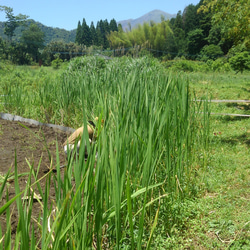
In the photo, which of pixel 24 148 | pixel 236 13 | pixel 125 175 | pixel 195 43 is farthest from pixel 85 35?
pixel 125 175

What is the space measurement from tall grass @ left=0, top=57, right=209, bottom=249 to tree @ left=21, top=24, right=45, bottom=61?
3882 centimetres

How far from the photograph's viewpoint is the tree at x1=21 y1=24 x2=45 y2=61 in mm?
39812

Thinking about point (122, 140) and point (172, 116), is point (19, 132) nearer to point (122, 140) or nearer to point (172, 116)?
point (172, 116)

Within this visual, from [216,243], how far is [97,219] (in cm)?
105

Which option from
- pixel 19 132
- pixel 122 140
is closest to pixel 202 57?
pixel 19 132

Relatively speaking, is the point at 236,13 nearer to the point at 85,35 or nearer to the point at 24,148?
the point at 24,148

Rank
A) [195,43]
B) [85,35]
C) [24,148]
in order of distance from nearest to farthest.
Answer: [24,148], [195,43], [85,35]

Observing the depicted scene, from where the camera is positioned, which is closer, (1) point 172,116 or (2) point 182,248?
(2) point 182,248

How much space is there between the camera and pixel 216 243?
1.89m

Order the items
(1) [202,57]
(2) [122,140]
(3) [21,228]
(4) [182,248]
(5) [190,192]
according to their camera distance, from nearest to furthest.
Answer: (3) [21,228] → (2) [122,140] → (4) [182,248] → (5) [190,192] → (1) [202,57]

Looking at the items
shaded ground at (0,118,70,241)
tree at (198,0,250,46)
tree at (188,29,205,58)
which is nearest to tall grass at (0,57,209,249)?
shaded ground at (0,118,70,241)

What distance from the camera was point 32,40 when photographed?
45344mm

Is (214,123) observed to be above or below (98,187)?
below

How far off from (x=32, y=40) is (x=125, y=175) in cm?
4811
